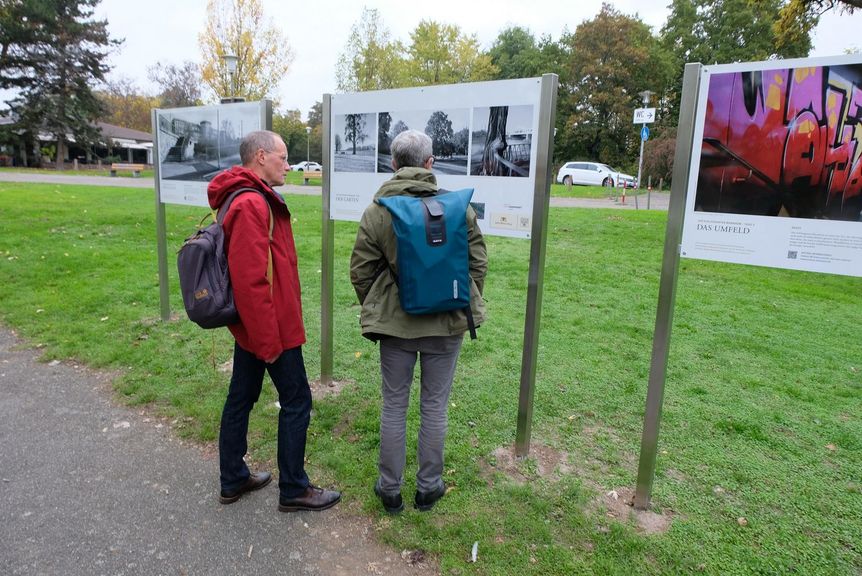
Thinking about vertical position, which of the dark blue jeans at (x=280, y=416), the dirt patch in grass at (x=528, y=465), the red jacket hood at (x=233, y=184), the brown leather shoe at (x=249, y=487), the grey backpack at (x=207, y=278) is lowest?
the brown leather shoe at (x=249, y=487)

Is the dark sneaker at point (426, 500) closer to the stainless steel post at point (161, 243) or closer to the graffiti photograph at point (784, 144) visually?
the graffiti photograph at point (784, 144)

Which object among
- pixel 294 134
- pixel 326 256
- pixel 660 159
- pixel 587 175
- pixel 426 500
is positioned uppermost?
pixel 294 134

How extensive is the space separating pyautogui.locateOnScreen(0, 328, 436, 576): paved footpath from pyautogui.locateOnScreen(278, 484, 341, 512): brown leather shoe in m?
0.03

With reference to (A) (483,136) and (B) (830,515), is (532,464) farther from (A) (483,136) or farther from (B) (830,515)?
(A) (483,136)

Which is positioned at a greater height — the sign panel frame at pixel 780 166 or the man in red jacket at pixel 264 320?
the sign panel frame at pixel 780 166

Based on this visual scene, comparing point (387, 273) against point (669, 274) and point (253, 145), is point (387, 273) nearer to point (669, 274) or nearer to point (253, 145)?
point (253, 145)

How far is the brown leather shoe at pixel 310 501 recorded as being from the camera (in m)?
2.97

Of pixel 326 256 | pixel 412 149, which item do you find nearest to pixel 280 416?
pixel 412 149

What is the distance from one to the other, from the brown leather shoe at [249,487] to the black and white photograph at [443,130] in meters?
2.09

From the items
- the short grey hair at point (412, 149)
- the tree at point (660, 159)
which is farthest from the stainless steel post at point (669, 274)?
the tree at point (660, 159)

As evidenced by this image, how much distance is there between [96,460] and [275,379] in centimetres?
153

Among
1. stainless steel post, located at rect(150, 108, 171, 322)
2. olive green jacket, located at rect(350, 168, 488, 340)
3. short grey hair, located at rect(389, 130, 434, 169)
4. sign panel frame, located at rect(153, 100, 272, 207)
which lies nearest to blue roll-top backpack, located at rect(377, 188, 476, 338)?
olive green jacket, located at rect(350, 168, 488, 340)

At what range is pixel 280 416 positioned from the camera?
2.92m

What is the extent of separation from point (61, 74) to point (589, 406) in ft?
141
